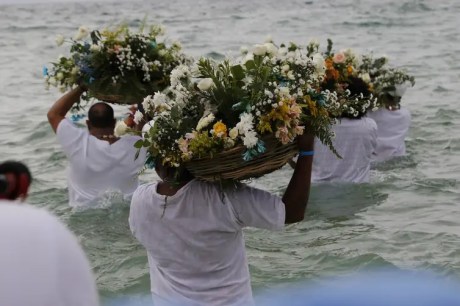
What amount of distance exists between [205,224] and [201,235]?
0.07m

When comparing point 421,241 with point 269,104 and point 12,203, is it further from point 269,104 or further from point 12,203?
point 12,203

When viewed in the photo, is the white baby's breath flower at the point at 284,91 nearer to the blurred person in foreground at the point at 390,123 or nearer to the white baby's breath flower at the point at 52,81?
the white baby's breath flower at the point at 52,81

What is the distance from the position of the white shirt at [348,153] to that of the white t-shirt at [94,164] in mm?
1751

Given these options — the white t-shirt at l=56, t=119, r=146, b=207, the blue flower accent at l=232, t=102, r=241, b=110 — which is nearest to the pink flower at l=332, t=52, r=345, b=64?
the white t-shirt at l=56, t=119, r=146, b=207

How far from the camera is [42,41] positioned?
26.6 metres

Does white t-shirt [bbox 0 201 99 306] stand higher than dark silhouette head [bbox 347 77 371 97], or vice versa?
white t-shirt [bbox 0 201 99 306]

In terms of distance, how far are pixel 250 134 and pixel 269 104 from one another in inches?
9.1

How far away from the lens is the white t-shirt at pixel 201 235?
160 inches

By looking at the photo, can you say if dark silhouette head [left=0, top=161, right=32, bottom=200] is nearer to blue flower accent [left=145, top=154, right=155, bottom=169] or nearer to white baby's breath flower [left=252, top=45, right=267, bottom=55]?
blue flower accent [left=145, top=154, right=155, bottom=169]

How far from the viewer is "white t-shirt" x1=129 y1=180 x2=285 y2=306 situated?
4.06m

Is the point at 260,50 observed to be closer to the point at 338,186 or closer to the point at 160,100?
the point at 160,100

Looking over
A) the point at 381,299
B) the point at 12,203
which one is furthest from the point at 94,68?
the point at 12,203

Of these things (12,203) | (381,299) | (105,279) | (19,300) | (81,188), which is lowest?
(105,279)

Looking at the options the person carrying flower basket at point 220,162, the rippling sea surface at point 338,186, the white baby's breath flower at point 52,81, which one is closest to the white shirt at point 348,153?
the rippling sea surface at point 338,186
